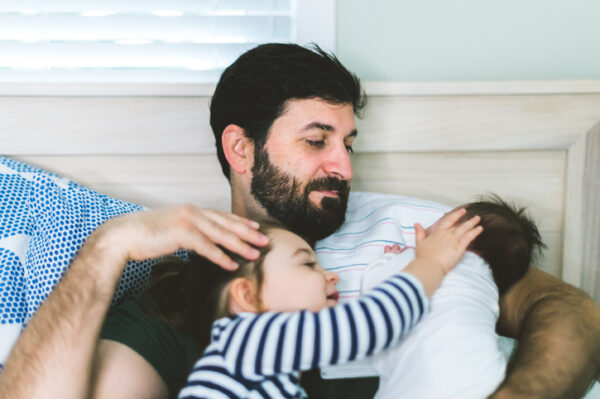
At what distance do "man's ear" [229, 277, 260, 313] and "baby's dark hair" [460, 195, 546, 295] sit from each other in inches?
20.2

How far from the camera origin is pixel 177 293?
0.98 meters

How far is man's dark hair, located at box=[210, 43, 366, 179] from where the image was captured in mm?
1254

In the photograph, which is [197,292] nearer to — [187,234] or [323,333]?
[187,234]

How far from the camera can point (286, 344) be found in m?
0.73

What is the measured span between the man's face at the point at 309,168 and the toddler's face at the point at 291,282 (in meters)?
0.32

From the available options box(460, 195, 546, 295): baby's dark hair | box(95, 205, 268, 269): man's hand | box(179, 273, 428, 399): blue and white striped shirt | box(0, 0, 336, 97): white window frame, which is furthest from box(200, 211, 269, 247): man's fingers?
box(0, 0, 336, 97): white window frame

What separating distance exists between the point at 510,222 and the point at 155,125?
1015 millimetres

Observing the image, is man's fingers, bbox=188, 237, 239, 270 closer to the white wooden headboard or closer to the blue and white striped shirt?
the blue and white striped shirt

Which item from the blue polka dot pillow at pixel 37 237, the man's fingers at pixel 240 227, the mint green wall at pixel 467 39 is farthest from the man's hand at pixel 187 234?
the mint green wall at pixel 467 39

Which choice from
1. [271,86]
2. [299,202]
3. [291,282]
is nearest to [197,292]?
[291,282]

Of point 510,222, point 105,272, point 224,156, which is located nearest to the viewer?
point 105,272

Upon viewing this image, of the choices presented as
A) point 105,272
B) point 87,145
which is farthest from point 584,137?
point 87,145

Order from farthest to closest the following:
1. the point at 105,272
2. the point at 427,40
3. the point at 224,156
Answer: the point at 427,40
the point at 224,156
the point at 105,272

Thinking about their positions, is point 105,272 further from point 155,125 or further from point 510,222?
point 510,222
